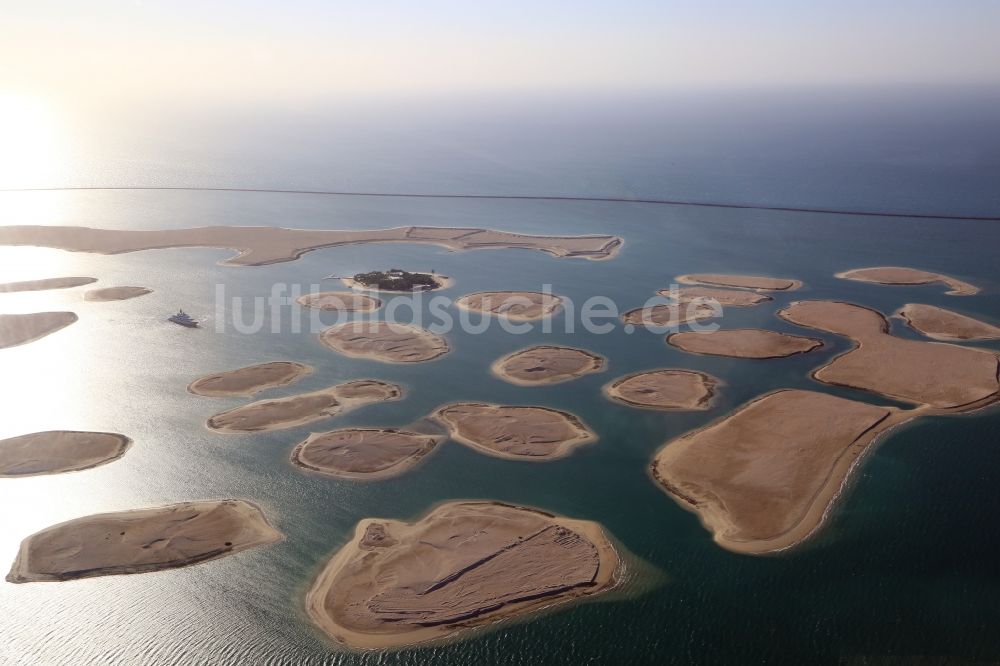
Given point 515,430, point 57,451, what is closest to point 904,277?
point 515,430

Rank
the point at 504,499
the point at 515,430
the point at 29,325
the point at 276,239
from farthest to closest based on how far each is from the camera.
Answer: the point at 276,239 → the point at 29,325 → the point at 515,430 → the point at 504,499

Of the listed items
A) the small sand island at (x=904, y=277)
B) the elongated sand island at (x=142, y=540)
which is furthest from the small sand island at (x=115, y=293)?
the small sand island at (x=904, y=277)

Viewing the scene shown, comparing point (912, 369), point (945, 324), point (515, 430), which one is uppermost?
point (945, 324)

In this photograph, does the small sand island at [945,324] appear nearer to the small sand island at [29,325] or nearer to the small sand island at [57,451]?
the small sand island at [57,451]

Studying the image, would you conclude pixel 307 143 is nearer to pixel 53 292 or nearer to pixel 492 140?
pixel 492 140

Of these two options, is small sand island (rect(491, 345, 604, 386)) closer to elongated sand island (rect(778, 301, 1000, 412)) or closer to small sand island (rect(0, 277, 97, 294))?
elongated sand island (rect(778, 301, 1000, 412))

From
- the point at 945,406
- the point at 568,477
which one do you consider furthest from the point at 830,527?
the point at 945,406

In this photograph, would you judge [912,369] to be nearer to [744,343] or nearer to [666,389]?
[744,343]
